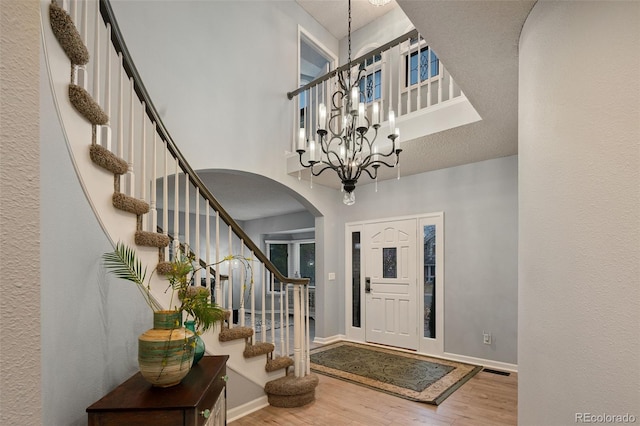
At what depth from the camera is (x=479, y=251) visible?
4.55 m

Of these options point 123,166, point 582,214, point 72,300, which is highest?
point 123,166

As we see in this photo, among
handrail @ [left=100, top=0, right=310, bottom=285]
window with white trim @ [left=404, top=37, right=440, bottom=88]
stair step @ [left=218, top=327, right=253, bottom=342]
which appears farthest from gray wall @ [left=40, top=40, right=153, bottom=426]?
window with white trim @ [left=404, top=37, right=440, bottom=88]

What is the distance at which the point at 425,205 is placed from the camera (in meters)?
5.09

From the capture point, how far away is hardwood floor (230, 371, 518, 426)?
2949mm

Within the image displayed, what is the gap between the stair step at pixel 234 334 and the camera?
9.23ft

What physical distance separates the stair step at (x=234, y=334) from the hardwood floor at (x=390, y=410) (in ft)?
2.19

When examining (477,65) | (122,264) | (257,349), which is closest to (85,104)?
(122,264)

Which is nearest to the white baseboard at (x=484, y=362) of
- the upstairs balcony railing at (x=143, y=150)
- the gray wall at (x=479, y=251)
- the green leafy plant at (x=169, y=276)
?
the gray wall at (x=479, y=251)

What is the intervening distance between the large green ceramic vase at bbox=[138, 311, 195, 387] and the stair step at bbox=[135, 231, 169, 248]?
0.54 metres

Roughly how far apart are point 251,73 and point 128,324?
352 cm

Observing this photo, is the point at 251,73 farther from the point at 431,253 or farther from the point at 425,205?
the point at 431,253

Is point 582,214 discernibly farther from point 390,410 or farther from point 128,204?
point 390,410

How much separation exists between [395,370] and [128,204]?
348cm

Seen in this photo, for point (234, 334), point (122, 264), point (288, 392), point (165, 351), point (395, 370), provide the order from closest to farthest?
point (165, 351) → point (122, 264) → point (234, 334) → point (288, 392) → point (395, 370)
